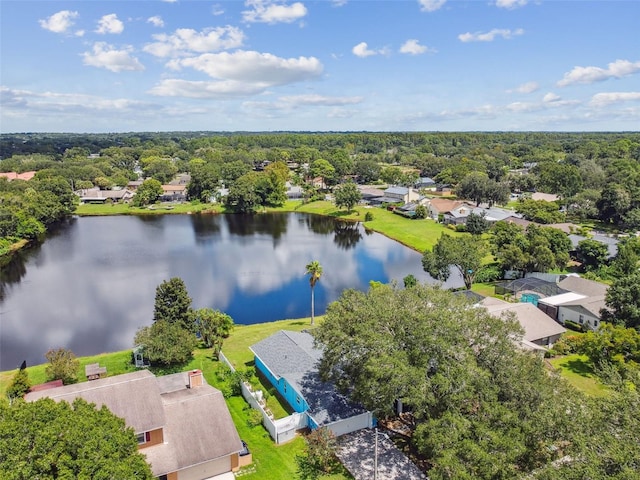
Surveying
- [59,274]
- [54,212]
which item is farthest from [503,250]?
[54,212]

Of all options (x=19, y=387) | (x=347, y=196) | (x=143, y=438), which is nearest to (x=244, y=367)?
→ (x=143, y=438)

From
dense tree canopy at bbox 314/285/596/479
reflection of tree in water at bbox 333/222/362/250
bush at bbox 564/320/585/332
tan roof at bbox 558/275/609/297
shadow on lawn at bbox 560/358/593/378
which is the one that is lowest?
reflection of tree in water at bbox 333/222/362/250

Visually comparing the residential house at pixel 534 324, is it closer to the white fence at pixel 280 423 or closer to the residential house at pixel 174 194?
the white fence at pixel 280 423

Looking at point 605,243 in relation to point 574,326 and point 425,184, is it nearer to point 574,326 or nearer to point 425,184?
point 574,326

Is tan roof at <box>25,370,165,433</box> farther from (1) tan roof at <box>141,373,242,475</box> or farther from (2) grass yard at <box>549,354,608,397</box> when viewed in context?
(2) grass yard at <box>549,354,608,397</box>

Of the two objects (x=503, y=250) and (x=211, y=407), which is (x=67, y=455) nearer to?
(x=211, y=407)

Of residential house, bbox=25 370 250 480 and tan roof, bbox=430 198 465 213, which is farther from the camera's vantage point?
tan roof, bbox=430 198 465 213

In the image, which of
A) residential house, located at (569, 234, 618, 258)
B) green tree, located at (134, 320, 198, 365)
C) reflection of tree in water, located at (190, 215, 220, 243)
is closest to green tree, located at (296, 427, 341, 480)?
green tree, located at (134, 320, 198, 365)

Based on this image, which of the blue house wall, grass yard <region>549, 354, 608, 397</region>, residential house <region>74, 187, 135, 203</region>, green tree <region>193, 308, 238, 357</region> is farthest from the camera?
residential house <region>74, 187, 135, 203</region>
